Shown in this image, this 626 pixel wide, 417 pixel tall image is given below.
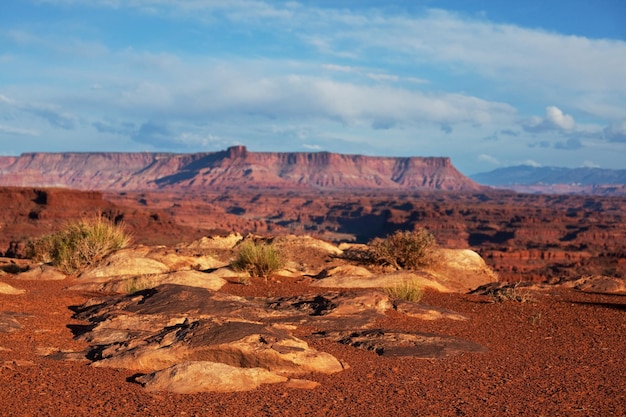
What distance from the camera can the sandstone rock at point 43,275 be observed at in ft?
48.8

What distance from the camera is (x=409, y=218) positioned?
98562 millimetres

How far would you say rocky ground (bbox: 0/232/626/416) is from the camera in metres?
5.84

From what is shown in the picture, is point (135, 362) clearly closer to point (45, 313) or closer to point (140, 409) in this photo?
point (140, 409)

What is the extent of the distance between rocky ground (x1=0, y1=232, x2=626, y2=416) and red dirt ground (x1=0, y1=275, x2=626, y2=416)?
13 millimetres

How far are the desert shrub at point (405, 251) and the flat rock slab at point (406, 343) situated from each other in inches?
328

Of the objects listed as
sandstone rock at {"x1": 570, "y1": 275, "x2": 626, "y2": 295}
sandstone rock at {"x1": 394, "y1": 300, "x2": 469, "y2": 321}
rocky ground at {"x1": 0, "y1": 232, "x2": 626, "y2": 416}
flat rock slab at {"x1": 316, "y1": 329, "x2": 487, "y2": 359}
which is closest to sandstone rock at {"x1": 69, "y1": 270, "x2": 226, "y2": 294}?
rocky ground at {"x1": 0, "y1": 232, "x2": 626, "y2": 416}

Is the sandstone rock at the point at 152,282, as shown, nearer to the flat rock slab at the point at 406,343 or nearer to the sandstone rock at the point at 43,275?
the sandstone rock at the point at 43,275

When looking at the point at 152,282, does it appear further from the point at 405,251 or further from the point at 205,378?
the point at 405,251

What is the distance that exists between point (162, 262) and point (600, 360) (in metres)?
11.4

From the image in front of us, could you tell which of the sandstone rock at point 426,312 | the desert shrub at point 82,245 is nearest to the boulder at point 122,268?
the desert shrub at point 82,245

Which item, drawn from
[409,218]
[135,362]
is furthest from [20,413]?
[409,218]

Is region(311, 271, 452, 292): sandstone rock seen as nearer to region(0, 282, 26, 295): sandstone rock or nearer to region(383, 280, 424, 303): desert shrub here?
region(383, 280, 424, 303): desert shrub

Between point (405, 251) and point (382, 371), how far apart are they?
10186mm

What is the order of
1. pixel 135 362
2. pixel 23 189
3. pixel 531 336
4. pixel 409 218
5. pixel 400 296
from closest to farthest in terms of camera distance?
pixel 135 362 → pixel 531 336 → pixel 400 296 → pixel 23 189 → pixel 409 218
